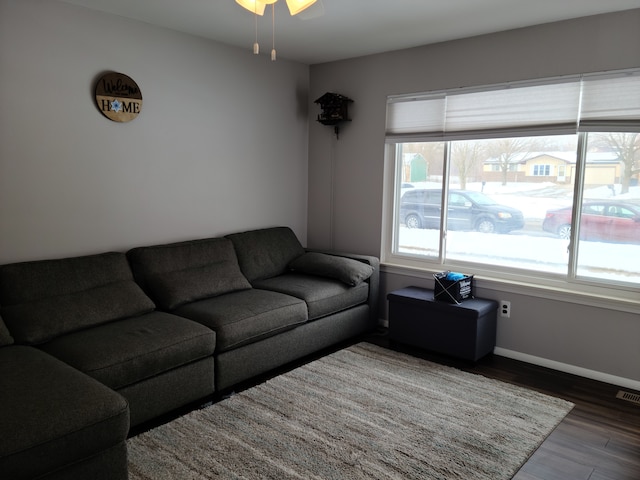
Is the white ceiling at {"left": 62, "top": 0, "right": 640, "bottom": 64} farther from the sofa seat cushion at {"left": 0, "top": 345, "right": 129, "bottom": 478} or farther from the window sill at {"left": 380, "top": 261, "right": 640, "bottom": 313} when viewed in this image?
the sofa seat cushion at {"left": 0, "top": 345, "right": 129, "bottom": 478}

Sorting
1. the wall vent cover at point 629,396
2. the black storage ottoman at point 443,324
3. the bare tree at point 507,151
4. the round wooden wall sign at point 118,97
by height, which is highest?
the round wooden wall sign at point 118,97

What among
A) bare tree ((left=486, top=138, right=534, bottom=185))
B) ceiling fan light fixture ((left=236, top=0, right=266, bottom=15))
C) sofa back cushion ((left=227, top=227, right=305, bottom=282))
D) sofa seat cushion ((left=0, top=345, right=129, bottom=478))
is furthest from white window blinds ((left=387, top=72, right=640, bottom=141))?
sofa seat cushion ((left=0, top=345, right=129, bottom=478))

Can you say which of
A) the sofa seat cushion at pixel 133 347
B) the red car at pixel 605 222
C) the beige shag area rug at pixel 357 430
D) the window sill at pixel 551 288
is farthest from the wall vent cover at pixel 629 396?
the sofa seat cushion at pixel 133 347

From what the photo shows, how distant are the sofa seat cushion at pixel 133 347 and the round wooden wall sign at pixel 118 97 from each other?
1.46 meters

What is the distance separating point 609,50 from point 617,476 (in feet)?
8.50

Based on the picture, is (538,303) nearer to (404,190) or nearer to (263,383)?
(404,190)

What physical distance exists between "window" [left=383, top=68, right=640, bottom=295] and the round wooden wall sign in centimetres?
216

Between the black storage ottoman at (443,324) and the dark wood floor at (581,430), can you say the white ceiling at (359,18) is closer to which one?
the black storage ottoman at (443,324)

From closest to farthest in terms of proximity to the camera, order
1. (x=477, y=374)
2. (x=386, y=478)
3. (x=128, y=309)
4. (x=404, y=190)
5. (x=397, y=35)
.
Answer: (x=386, y=478), (x=128, y=309), (x=477, y=374), (x=397, y=35), (x=404, y=190)

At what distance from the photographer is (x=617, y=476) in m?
2.38

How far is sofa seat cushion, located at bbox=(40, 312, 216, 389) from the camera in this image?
250 cm

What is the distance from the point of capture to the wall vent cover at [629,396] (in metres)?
3.16

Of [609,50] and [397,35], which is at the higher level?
[397,35]

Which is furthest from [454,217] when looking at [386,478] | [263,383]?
[386,478]
